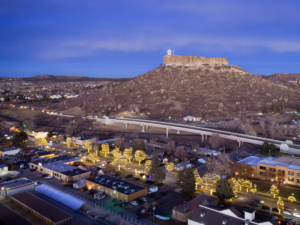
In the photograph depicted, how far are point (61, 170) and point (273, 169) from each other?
76.6ft

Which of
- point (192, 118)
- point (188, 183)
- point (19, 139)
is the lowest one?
point (188, 183)

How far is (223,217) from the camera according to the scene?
16656 millimetres

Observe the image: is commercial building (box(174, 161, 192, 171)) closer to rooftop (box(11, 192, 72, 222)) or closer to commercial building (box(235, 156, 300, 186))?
commercial building (box(235, 156, 300, 186))

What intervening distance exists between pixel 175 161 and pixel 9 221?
67.0 ft

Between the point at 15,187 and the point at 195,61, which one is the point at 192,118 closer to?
the point at 15,187

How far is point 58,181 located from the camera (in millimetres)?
26719

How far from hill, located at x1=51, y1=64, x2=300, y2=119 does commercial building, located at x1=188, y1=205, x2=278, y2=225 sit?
44.6 meters

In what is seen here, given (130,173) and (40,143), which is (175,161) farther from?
(40,143)

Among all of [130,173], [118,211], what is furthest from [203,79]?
[118,211]

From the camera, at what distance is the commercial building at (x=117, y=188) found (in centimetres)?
2201

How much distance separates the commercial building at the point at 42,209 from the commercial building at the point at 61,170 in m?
5.24

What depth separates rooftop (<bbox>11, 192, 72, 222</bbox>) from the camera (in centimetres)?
1806

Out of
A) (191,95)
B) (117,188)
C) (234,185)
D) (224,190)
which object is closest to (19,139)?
(117,188)

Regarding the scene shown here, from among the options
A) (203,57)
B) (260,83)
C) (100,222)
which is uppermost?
(203,57)
